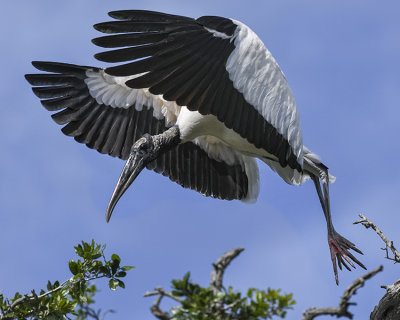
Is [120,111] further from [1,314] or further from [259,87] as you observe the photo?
[1,314]

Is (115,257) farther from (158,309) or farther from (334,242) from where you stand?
(334,242)

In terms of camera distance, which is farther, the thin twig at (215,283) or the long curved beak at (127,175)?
the long curved beak at (127,175)

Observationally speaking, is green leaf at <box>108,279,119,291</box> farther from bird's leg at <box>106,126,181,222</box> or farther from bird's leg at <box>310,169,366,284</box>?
bird's leg at <box>310,169,366,284</box>

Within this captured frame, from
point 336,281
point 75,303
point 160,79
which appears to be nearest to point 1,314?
point 75,303

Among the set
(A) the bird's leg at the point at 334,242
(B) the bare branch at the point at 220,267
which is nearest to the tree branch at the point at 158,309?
(B) the bare branch at the point at 220,267

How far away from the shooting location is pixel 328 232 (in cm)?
762

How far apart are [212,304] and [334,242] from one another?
334 centimetres

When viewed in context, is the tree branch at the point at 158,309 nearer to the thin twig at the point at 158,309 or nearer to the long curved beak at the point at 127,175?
the thin twig at the point at 158,309

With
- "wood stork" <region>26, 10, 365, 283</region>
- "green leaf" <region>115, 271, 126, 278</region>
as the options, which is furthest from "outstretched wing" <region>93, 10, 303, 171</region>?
"green leaf" <region>115, 271, 126, 278</region>

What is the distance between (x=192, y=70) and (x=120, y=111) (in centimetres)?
237

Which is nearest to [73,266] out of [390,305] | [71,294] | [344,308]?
[71,294]

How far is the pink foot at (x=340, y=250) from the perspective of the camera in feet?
23.9

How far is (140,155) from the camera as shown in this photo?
696 cm

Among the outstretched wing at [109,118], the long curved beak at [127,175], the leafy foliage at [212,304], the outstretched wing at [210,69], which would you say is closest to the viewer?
the leafy foliage at [212,304]
